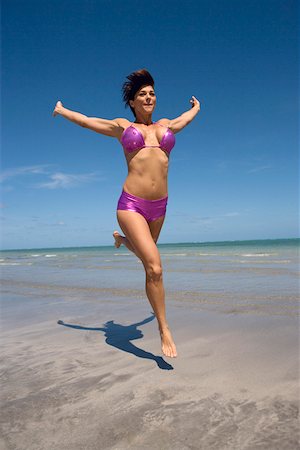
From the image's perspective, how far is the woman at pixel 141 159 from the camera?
399cm

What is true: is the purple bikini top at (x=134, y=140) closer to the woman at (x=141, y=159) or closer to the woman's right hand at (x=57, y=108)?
the woman at (x=141, y=159)

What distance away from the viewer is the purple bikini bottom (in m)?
4.07

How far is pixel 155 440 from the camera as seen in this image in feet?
7.38

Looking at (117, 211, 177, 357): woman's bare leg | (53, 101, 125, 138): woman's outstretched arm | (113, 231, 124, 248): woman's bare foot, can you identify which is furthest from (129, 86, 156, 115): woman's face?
(113, 231, 124, 248): woman's bare foot

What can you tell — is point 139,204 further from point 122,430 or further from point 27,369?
point 122,430

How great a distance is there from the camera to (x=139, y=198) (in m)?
4.08

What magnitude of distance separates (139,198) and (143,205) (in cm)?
Result: 9

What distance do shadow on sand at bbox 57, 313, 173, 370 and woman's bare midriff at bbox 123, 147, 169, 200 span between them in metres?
1.72

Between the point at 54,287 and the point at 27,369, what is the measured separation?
6558mm

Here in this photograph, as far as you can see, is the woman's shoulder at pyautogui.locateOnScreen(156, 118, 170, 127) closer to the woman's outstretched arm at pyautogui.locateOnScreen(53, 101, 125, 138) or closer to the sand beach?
the woman's outstretched arm at pyautogui.locateOnScreen(53, 101, 125, 138)

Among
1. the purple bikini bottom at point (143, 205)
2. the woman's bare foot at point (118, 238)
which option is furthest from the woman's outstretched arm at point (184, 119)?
the woman's bare foot at point (118, 238)

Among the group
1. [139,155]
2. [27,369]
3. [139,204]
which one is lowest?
[27,369]

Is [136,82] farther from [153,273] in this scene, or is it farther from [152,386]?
[152,386]

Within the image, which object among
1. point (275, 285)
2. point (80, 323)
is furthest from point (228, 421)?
point (275, 285)
